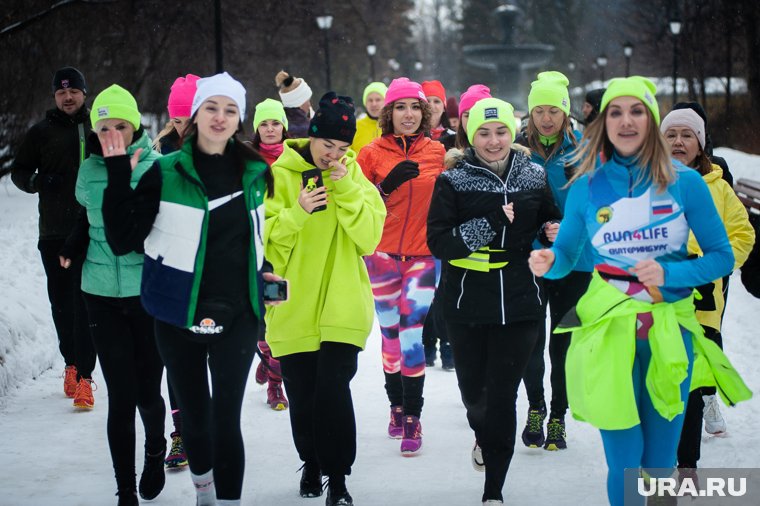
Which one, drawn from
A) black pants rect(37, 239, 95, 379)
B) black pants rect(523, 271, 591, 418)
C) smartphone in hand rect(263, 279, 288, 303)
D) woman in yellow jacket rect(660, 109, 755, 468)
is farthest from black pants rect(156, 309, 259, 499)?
black pants rect(37, 239, 95, 379)

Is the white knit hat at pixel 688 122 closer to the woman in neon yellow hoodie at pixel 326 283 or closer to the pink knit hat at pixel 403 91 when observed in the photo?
the woman in neon yellow hoodie at pixel 326 283

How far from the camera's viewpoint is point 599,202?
438 centimetres

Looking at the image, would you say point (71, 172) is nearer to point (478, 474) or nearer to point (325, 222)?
point (325, 222)

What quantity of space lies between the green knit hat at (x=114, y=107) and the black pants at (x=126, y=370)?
0.98 meters

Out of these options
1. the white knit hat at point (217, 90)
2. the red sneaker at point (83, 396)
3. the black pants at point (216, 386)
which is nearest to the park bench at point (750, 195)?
the red sneaker at point (83, 396)

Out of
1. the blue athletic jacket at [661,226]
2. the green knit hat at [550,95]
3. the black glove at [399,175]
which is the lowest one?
the blue athletic jacket at [661,226]

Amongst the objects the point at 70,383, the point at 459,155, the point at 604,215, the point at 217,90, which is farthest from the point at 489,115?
the point at 70,383

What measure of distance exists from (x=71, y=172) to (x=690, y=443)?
4938 millimetres

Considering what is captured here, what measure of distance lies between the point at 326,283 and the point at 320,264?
4.5 inches

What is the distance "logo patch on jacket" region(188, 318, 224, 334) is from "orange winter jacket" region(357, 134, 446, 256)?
245 cm

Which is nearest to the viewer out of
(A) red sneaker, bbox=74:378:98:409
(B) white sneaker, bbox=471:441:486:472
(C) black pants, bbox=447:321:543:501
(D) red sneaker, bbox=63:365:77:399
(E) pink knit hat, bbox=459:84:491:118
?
(C) black pants, bbox=447:321:543:501

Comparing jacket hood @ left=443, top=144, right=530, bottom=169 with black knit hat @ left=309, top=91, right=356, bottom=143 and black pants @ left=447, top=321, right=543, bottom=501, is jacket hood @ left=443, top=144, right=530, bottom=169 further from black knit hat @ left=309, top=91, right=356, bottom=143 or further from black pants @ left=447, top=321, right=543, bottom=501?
black pants @ left=447, top=321, right=543, bottom=501

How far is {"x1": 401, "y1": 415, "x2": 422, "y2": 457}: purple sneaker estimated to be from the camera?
6.43 m

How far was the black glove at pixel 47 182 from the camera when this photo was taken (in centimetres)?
750
